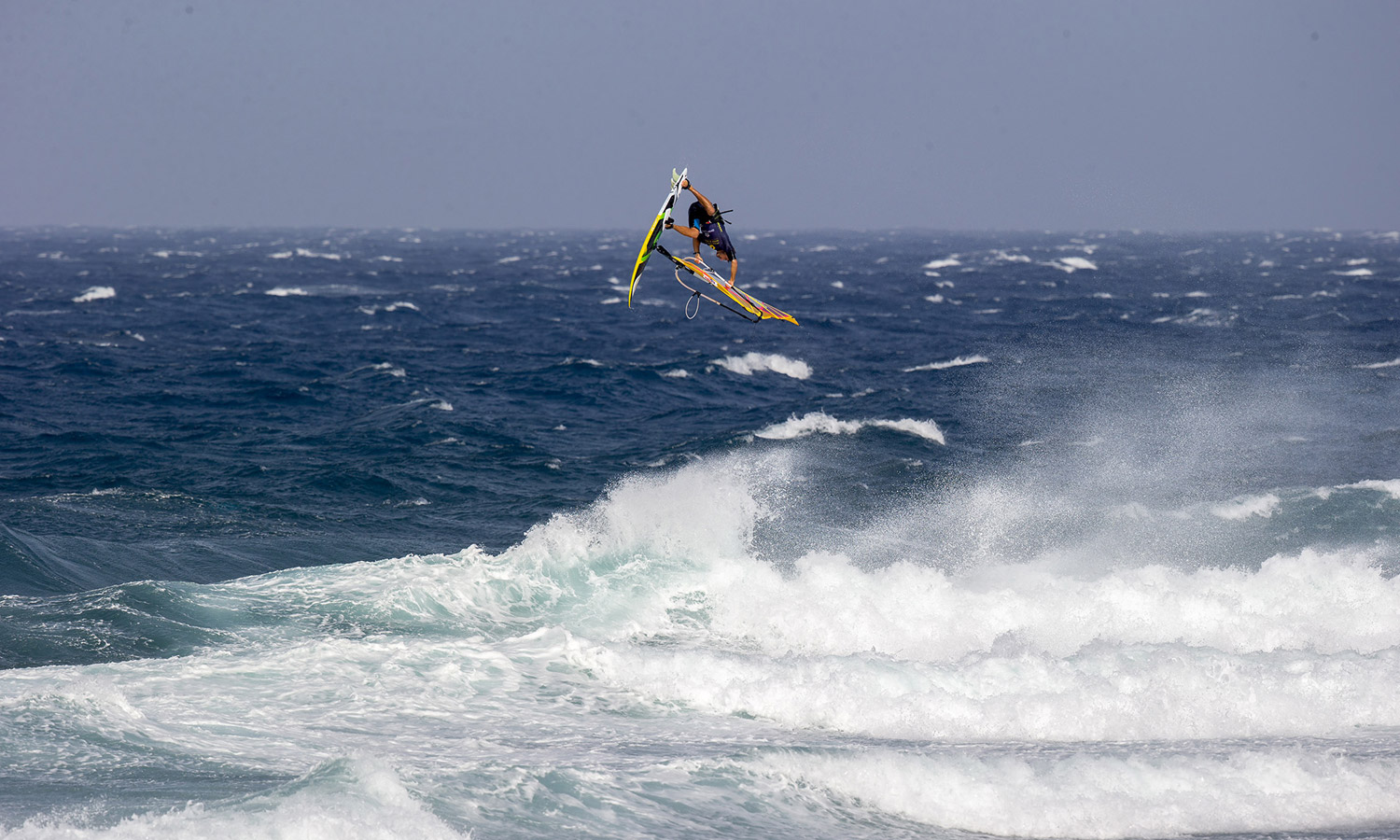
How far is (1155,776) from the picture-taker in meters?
11.4

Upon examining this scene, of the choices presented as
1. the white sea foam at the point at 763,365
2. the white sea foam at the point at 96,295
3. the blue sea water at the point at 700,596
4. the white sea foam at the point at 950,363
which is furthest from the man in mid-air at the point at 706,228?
the white sea foam at the point at 96,295

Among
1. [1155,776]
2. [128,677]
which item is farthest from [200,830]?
[1155,776]

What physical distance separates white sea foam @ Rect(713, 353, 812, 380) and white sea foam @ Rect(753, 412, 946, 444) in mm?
8830

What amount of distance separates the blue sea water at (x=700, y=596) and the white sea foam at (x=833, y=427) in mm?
178

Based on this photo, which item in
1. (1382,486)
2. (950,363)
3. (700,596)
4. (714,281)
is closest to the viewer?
(714,281)

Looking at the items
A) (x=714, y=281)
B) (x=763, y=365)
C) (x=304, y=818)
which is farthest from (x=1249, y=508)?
(x=763, y=365)

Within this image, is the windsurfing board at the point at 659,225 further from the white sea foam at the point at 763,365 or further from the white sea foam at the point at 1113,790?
the white sea foam at the point at 763,365

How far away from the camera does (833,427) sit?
2955 centimetres

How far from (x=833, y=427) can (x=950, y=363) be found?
13362 mm

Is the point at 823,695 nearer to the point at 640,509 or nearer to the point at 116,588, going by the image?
the point at 640,509

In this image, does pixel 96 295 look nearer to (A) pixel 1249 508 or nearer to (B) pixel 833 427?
(B) pixel 833 427

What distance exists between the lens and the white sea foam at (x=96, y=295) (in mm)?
64688

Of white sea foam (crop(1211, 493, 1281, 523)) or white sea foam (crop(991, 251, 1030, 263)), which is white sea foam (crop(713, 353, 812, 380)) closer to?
white sea foam (crop(1211, 493, 1281, 523))

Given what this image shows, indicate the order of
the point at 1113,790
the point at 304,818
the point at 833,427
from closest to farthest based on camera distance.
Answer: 1. the point at 304,818
2. the point at 1113,790
3. the point at 833,427
